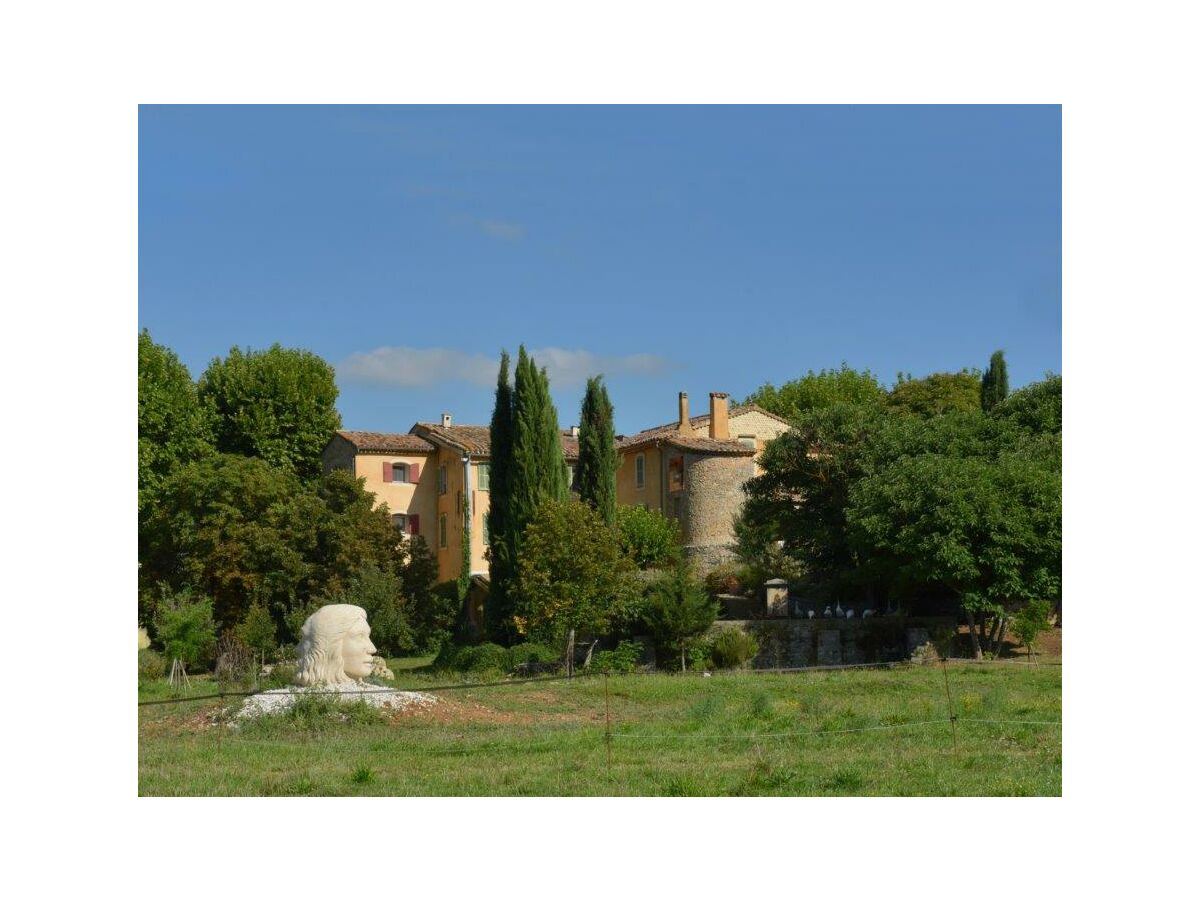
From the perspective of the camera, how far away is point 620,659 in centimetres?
2734

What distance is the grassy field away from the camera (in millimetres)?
11633

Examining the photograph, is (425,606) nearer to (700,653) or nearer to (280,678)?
(700,653)

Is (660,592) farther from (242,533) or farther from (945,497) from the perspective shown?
(242,533)

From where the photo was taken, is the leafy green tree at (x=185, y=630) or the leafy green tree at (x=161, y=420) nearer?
the leafy green tree at (x=185, y=630)

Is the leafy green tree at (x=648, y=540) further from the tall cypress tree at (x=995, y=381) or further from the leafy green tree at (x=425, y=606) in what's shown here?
the tall cypress tree at (x=995, y=381)

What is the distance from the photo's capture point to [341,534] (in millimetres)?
33469

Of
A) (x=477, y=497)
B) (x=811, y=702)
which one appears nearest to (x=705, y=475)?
(x=477, y=497)

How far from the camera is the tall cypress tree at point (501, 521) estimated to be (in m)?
30.5

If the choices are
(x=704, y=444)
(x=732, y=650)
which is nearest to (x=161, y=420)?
(x=704, y=444)

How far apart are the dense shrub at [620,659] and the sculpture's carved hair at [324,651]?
9.03 metres

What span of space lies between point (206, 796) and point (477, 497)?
1170 inches

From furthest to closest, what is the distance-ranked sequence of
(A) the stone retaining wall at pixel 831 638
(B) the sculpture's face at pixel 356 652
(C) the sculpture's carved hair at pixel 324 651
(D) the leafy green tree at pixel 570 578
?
1. (A) the stone retaining wall at pixel 831 638
2. (D) the leafy green tree at pixel 570 578
3. (B) the sculpture's face at pixel 356 652
4. (C) the sculpture's carved hair at pixel 324 651

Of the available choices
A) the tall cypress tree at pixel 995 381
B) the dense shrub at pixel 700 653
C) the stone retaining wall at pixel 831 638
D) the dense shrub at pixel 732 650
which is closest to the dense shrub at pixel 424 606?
the dense shrub at pixel 700 653

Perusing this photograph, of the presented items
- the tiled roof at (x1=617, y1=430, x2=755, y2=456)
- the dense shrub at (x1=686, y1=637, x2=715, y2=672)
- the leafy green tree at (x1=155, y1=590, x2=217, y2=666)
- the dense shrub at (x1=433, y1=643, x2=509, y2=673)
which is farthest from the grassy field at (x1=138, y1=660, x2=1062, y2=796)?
the tiled roof at (x1=617, y1=430, x2=755, y2=456)
